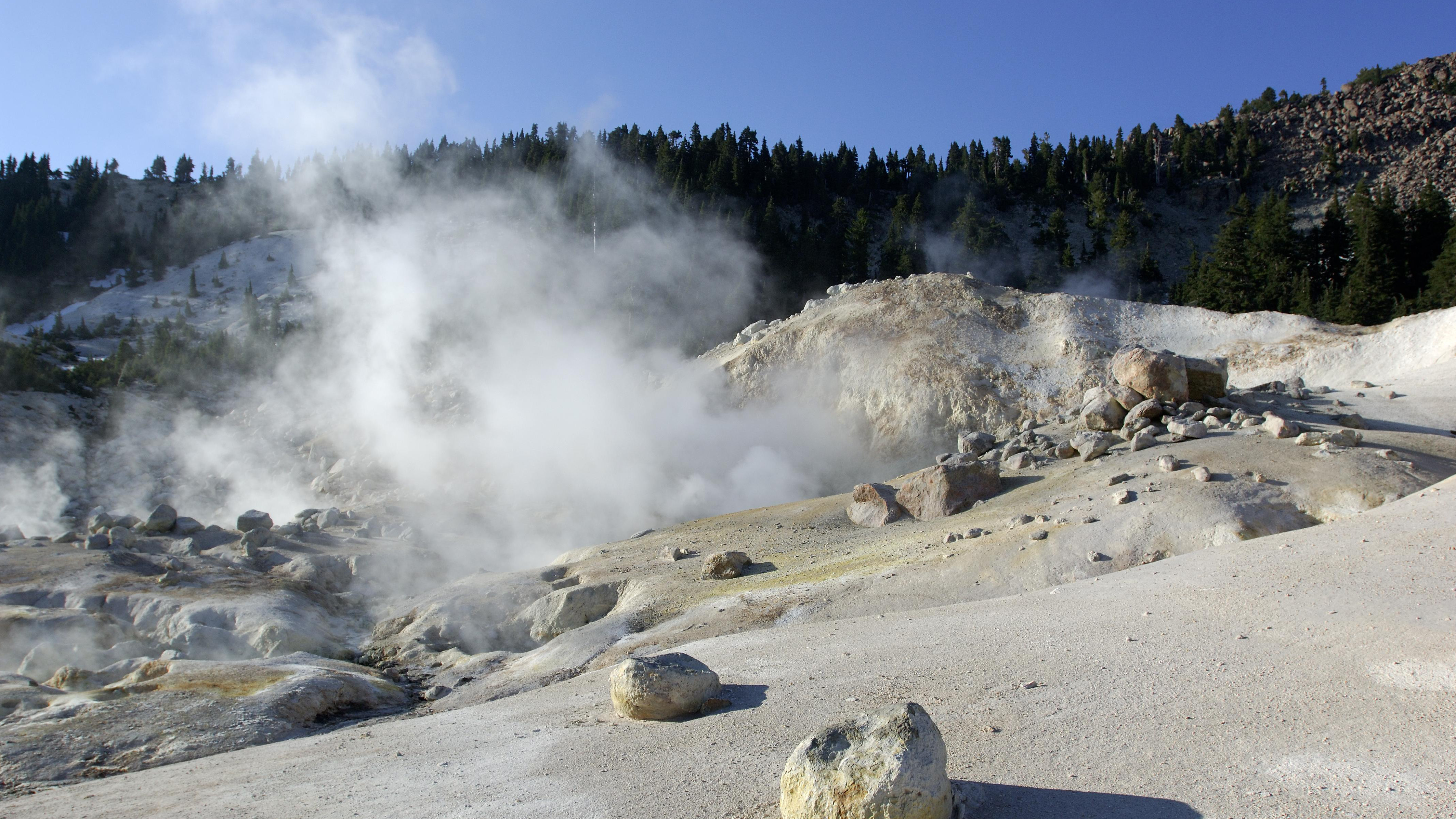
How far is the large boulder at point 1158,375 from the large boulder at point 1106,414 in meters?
0.63

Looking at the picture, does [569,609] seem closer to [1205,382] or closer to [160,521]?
[160,521]

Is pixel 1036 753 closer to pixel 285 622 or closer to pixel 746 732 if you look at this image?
pixel 746 732

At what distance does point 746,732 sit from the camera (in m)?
5.82

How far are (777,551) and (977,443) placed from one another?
6.23 metres

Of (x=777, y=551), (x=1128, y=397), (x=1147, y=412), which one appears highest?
(x=1128, y=397)

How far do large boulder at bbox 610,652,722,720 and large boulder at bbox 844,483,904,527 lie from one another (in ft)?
28.1

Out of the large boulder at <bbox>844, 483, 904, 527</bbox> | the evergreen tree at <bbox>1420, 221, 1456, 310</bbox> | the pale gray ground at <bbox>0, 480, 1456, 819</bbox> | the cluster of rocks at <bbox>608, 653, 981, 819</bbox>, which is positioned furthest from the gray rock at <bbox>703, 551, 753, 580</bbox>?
the evergreen tree at <bbox>1420, 221, 1456, 310</bbox>

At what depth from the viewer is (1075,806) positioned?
4.14m

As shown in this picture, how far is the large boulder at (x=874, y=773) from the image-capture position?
3936 mm

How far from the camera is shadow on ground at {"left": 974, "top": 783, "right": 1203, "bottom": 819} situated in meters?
4.00

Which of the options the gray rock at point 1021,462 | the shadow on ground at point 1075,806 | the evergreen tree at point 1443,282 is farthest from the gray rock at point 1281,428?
the evergreen tree at point 1443,282

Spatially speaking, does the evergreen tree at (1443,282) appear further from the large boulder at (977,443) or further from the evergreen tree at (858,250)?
the evergreen tree at (858,250)

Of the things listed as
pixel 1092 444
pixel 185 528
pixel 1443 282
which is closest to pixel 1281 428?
pixel 1092 444

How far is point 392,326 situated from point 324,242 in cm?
3373
